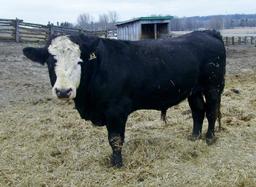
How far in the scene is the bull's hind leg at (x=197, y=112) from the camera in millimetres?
6969

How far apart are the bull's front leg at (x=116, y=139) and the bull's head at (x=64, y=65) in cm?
79

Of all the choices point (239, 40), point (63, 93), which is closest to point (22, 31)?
point (239, 40)

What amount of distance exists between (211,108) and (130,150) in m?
1.45

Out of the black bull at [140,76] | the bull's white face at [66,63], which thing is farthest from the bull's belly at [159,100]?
the bull's white face at [66,63]

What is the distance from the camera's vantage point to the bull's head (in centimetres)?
493

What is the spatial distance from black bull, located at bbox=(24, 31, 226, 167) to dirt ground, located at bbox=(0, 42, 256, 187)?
0.41m

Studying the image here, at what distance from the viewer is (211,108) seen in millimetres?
6848

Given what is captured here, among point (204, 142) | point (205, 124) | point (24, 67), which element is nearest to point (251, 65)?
point (24, 67)

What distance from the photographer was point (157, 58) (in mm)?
6039

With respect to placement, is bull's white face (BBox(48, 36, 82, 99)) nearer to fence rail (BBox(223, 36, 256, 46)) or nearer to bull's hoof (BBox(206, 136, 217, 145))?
bull's hoof (BBox(206, 136, 217, 145))

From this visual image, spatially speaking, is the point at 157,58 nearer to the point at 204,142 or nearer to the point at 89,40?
the point at 89,40

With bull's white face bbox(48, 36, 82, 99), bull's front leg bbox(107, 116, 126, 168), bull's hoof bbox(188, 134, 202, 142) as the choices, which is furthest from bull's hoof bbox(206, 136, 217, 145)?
bull's white face bbox(48, 36, 82, 99)

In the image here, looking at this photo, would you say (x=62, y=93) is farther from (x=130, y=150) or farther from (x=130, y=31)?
(x=130, y=31)

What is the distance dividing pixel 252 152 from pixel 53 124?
3.48 m
